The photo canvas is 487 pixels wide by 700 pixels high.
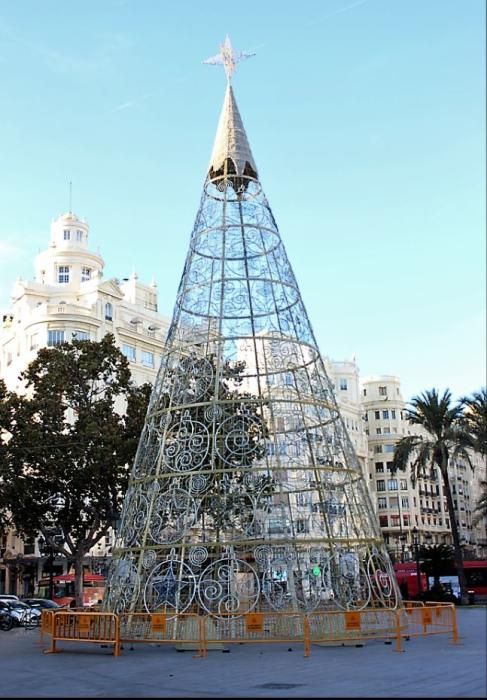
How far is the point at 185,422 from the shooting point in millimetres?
18828

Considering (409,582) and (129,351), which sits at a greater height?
(129,351)

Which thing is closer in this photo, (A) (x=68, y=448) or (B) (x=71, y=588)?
(A) (x=68, y=448)

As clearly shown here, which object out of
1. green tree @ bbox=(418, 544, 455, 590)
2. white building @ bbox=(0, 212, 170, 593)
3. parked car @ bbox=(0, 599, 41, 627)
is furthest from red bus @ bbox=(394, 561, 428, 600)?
parked car @ bbox=(0, 599, 41, 627)

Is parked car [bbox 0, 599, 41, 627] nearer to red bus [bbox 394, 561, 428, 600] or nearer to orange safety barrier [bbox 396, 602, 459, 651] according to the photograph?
orange safety barrier [bbox 396, 602, 459, 651]

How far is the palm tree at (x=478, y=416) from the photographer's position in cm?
3908

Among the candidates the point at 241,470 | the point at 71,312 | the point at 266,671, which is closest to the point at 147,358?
the point at 71,312

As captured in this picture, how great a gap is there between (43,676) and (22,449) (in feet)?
58.8

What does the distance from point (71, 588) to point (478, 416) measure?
95.5 feet

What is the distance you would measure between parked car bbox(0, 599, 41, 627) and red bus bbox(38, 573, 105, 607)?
623 cm

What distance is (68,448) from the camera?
30.9 m

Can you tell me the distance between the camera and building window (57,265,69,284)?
61219mm

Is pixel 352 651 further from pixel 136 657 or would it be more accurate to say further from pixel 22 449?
pixel 22 449

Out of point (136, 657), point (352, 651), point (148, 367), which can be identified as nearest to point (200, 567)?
point (136, 657)

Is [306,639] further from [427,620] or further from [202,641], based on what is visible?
[427,620]
